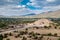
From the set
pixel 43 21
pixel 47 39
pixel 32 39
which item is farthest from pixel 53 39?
pixel 43 21

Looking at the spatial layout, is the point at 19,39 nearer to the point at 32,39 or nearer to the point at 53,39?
the point at 32,39

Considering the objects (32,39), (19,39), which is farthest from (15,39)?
(32,39)

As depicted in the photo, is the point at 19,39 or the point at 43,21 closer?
the point at 19,39

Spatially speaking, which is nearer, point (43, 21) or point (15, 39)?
point (15, 39)

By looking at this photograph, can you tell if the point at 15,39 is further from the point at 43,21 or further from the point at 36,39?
the point at 43,21

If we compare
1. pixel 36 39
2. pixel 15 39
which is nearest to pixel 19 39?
pixel 15 39

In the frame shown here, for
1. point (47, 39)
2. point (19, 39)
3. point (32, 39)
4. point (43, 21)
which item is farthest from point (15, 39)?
point (43, 21)

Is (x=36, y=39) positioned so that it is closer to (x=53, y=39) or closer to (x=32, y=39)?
(x=32, y=39)
